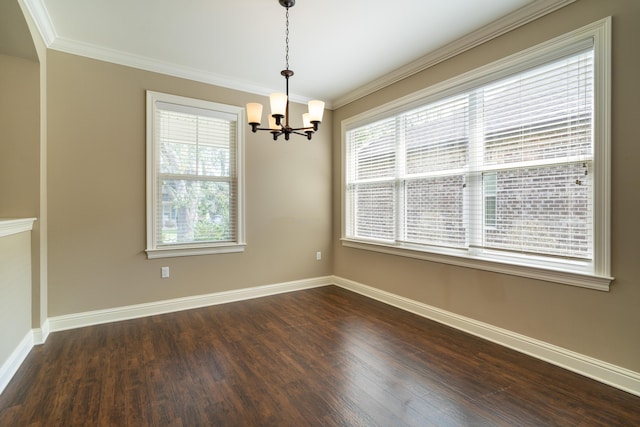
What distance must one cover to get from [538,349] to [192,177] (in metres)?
3.86

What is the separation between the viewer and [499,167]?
9.10ft

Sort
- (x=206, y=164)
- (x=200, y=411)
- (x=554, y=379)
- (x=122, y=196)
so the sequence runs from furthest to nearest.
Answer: (x=206, y=164) < (x=122, y=196) < (x=554, y=379) < (x=200, y=411)

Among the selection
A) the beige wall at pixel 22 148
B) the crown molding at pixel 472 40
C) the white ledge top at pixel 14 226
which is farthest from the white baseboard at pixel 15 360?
the crown molding at pixel 472 40

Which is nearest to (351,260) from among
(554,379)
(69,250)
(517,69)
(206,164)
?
(206,164)

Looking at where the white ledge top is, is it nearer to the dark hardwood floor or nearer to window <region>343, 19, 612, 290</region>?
the dark hardwood floor

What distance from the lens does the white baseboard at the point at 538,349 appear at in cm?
210

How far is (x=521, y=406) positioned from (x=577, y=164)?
5.75 ft

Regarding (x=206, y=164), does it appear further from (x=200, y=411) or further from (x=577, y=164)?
(x=577, y=164)

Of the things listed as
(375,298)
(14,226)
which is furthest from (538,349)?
(14,226)

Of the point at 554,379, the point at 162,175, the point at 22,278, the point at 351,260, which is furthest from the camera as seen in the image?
the point at 351,260

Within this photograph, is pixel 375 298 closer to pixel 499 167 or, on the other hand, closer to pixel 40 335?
pixel 499 167

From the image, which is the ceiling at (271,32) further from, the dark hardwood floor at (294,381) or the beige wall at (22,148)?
the dark hardwood floor at (294,381)

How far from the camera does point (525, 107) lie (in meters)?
2.61

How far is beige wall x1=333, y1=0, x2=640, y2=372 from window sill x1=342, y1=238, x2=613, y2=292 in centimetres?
5
